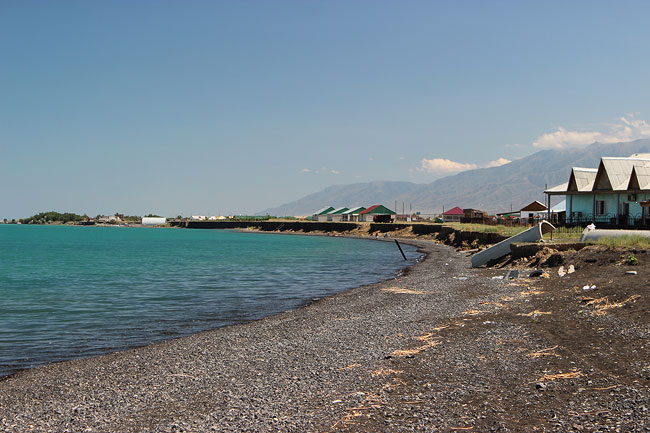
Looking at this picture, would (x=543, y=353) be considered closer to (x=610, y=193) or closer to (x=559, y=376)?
(x=559, y=376)

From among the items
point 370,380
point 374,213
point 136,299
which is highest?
point 374,213

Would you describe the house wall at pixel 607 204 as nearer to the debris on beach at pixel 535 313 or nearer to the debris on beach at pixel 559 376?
the debris on beach at pixel 535 313

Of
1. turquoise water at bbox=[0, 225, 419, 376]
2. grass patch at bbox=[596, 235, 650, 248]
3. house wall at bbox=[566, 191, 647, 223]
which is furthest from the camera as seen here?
house wall at bbox=[566, 191, 647, 223]

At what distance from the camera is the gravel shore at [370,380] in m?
8.70

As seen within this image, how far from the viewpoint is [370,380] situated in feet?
36.0

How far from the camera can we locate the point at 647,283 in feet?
60.5

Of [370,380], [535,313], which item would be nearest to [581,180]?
[535,313]

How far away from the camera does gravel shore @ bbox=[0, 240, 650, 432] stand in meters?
8.70

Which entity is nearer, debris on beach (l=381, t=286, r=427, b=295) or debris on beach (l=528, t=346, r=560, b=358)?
debris on beach (l=528, t=346, r=560, b=358)

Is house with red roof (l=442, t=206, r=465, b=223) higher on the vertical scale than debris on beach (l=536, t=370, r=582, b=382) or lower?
higher

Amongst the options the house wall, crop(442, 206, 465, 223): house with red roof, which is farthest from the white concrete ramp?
crop(442, 206, 465, 223): house with red roof

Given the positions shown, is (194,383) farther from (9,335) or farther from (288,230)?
(288,230)

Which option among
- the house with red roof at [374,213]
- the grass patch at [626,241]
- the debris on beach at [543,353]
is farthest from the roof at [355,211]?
the debris on beach at [543,353]

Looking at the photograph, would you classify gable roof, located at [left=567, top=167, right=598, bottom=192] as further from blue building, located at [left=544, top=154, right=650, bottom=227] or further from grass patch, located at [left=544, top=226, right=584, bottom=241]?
grass patch, located at [left=544, top=226, right=584, bottom=241]
